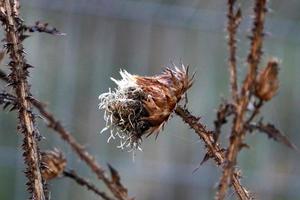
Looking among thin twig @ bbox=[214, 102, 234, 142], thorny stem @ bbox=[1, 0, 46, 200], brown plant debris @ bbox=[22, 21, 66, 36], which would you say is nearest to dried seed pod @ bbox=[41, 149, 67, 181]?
thorny stem @ bbox=[1, 0, 46, 200]

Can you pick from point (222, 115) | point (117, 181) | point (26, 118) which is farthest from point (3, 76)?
point (222, 115)

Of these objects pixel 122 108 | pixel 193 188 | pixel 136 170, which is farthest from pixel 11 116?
pixel 122 108

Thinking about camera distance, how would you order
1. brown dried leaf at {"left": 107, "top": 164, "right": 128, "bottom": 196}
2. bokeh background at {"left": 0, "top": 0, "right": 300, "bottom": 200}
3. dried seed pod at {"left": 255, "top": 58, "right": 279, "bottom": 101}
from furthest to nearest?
bokeh background at {"left": 0, "top": 0, "right": 300, "bottom": 200}, brown dried leaf at {"left": 107, "top": 164, "right": 128, "bottom": 196}, dried seed pod at {"left": 255, "top": 58, "right": 279, "bottom": 101}

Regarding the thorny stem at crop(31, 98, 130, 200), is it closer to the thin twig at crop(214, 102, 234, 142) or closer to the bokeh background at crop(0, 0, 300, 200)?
the thin twig at crop(214, 102, 234, 142)

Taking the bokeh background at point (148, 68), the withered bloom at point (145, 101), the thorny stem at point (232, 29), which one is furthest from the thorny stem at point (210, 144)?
the bokeh background at point (148, 68)

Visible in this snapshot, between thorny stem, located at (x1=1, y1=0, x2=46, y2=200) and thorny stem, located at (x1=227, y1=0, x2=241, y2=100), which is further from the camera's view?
thorny stem, located at (x1=1, y1=0, x2=46, y2=200)

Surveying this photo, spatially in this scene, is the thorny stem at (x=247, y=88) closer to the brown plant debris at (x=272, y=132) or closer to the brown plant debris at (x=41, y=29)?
the brown plant debris at (x=272, y=132)
